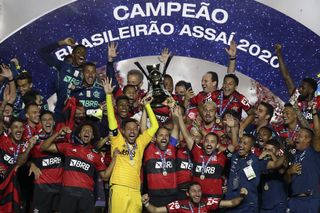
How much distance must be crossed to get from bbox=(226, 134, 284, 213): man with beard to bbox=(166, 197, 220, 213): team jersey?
0.78 ft

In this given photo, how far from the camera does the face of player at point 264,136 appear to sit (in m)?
9.17

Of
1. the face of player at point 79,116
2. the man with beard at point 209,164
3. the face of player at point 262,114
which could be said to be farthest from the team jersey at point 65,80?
the face of player at point 262,114

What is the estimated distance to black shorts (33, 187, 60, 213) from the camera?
894 cm

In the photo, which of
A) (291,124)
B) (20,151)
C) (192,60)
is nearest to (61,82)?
(20,151)

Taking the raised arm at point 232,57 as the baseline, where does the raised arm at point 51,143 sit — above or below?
A: below

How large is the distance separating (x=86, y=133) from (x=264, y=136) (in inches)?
76.8

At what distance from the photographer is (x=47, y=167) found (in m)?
9.04

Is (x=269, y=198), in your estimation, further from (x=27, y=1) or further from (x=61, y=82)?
(x=27, y=1)

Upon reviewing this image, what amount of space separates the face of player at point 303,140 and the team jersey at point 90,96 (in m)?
2.29

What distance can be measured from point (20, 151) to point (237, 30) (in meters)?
3.43

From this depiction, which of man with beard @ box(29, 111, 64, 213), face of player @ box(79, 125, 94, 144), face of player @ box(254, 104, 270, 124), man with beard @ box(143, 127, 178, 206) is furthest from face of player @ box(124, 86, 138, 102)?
face of player @ box(254, 104, 270, 124)

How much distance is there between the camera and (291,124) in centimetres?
966

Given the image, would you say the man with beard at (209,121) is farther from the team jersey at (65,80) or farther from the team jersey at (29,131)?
the team jersey at (29,131)

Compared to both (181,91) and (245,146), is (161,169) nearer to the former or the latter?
(245,146)
